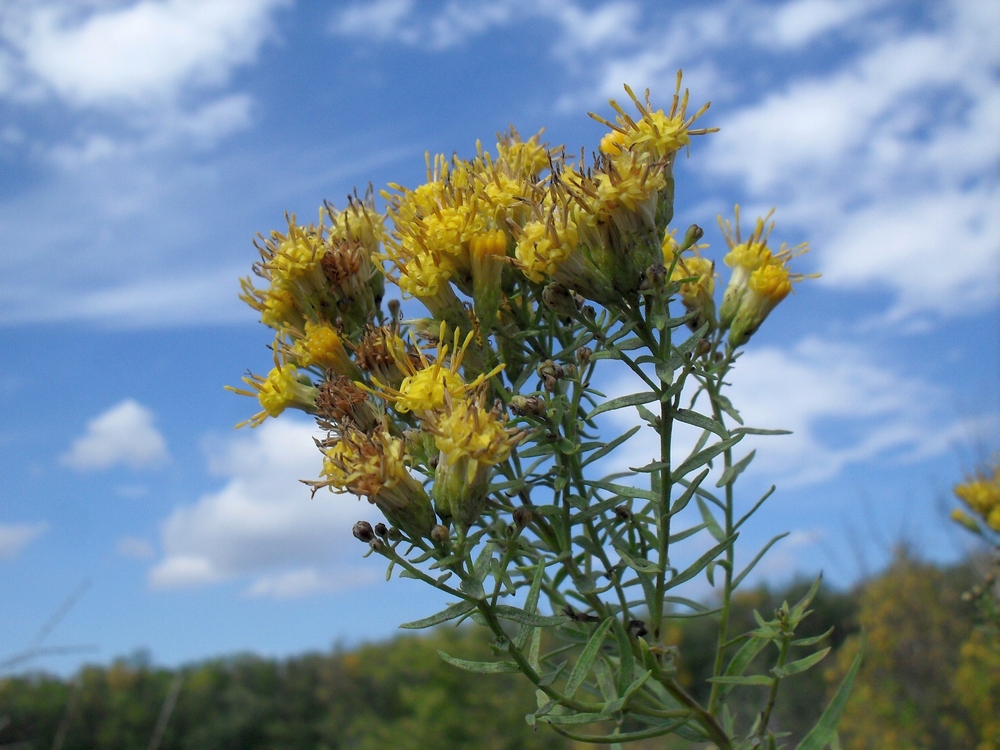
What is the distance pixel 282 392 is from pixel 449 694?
10.9 m

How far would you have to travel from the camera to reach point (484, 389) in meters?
1.94

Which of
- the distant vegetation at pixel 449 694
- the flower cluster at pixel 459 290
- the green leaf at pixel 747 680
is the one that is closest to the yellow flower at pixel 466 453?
the flower cluster at pixel 459 290

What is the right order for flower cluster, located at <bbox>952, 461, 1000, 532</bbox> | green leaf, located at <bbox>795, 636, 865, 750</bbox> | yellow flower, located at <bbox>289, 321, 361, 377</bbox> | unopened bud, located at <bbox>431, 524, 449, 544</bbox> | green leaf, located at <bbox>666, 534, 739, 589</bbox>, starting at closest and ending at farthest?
unopened bud, located at <bbox>431, 524, 449, 544</bbox>
green leaf, located at <bbox>666, 534, 739, 589</bbox>
yellow flower, located at <bbox>289, 321, 361, 377</bbox>
green leaf, located at <bbox>795, 636, 865, 750</bbox>
flower cluster, located at <bbox>952, 461, 1000, 532</bbox>

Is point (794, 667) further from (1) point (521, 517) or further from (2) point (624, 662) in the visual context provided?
(1) point (521, 517)

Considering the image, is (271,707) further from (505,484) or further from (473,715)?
(505,484)

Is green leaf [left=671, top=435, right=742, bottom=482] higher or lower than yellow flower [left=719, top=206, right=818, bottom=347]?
lower

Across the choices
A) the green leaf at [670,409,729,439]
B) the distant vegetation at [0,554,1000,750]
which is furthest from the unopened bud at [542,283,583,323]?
the distant vegetation at [0,554,1000,750]

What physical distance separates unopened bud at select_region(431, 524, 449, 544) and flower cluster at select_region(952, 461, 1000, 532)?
340 centimetres

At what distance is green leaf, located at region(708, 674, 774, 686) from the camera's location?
6.79 feet

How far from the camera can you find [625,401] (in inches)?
76.8

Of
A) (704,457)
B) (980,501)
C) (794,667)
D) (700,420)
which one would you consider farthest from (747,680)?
(980,501)

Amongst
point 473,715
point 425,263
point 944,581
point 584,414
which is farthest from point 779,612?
point 944,581

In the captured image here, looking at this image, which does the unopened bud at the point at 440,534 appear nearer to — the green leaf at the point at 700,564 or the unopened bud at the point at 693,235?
the green leaf at the point at 700,564

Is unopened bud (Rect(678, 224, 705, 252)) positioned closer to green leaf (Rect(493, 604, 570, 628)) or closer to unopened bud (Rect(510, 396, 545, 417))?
unopened bud (Rect(510, 396, 545, 417))
